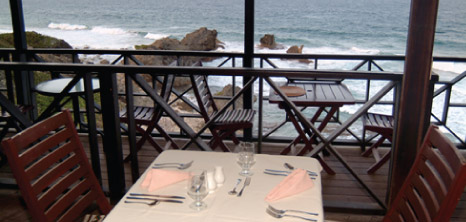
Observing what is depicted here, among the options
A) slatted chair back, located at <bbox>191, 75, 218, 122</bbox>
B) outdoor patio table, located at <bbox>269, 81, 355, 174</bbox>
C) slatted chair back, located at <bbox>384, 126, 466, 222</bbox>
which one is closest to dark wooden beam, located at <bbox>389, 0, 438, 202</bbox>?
slatted chair back, located at <bbox>384, 126, 466, 222</bbox>

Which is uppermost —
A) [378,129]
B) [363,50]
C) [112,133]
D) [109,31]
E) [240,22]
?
[112,133]

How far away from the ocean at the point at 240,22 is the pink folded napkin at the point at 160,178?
2312cm

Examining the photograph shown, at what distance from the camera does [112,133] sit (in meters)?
2.70

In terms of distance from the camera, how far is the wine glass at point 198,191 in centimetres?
156

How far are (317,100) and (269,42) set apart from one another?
77.6ft

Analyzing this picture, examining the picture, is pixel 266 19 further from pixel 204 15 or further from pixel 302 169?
pixel 302 169

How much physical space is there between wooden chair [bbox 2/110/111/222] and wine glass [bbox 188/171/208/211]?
2.08 feet

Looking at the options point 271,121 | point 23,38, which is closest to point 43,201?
point 23,38

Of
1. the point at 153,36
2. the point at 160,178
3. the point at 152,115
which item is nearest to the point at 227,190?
the point at 160,178

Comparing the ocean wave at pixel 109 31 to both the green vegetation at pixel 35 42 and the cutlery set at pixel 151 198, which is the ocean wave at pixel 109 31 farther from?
the cutlery set at pixel 151 198

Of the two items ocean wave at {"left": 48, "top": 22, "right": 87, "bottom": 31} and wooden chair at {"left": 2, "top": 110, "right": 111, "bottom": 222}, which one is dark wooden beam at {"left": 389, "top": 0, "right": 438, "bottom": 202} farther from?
ocean wave at {"left": 48, "top": 22, "right": 87, "bottom": 31}

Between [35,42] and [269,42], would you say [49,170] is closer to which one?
[35,42]

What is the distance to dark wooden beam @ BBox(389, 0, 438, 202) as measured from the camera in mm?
2184

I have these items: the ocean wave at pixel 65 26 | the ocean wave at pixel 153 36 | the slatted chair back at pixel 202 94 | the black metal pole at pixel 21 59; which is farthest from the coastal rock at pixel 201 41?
the slatted chair back at pixel 202 94
